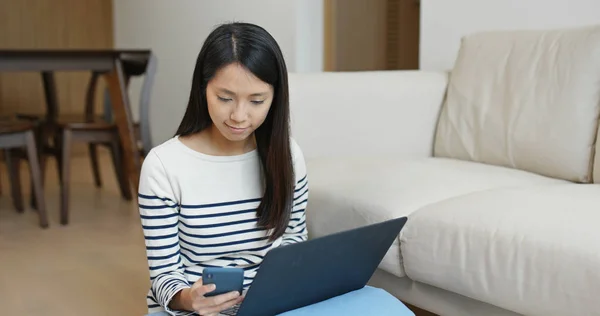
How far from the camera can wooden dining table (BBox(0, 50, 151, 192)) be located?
Result: 3033mm

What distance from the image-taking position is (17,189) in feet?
11.0

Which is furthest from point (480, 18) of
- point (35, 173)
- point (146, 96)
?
point (35, 173)

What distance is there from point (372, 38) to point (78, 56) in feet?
6.13

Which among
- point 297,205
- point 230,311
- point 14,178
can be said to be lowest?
point 14,178

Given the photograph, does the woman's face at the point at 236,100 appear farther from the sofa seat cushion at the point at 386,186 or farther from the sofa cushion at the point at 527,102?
the sofa cushion at the point at 527,102

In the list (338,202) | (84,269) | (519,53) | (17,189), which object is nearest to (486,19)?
(519,53)

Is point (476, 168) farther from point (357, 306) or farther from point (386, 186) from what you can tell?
point (357, 306)

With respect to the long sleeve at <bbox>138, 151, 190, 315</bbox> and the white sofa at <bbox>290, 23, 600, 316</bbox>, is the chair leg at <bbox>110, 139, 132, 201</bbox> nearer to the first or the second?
the white sofa at <bbox>290, 23, 600, 316</bbox>

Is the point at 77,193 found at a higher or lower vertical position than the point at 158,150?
lower

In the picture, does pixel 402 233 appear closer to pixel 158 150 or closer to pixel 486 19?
pixel 158 150

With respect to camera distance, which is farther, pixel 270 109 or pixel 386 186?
pixel 386 186

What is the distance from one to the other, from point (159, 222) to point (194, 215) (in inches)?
2.3

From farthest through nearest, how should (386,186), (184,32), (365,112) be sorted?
(184,32) < (365,112) < (386,186)

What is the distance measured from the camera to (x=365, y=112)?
2.24 m
